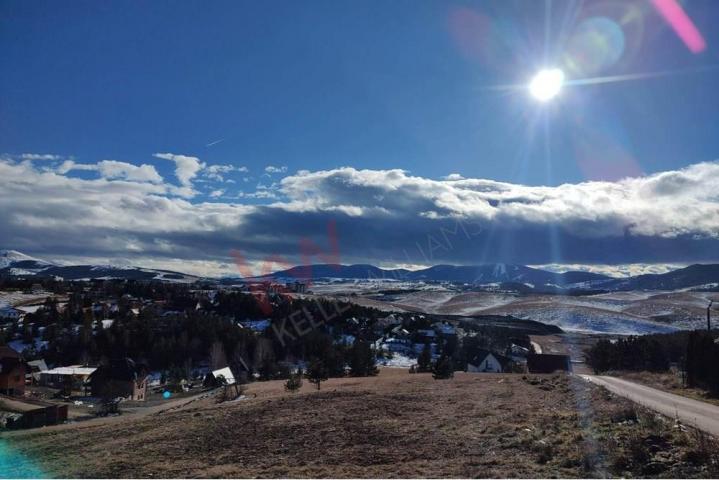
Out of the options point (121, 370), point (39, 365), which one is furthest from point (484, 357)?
point (39, 365)

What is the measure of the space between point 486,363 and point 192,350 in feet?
156

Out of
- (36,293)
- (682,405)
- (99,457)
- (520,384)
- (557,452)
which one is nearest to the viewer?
(557,452)

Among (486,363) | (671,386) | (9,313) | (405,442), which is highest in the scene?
(405,442)

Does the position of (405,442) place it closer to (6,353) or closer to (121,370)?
(121,370)

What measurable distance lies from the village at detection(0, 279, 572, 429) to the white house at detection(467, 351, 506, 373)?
0.14m

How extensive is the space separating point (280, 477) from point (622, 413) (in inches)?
377

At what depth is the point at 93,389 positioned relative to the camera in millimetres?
58906

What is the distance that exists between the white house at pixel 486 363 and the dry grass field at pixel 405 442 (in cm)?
4800

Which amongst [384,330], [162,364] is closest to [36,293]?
[162,364]

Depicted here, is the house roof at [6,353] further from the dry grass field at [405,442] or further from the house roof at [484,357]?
the house roof at [484,357]

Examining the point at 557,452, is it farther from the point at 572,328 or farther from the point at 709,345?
the point at 572,328

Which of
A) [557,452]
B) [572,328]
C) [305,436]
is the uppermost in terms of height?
[557,452]

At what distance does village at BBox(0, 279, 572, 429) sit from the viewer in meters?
53.3

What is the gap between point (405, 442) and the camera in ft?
46.3
